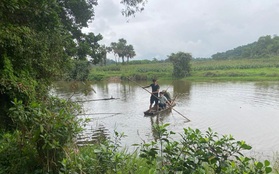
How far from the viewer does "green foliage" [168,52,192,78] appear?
4366cm

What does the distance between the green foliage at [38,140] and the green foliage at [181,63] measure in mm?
41227

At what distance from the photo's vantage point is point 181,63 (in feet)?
144

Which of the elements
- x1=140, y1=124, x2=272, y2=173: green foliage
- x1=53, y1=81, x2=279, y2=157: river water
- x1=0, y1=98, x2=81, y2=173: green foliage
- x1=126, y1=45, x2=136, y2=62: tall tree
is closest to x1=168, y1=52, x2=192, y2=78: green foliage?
x1=53, y1=81, x2=279, y2=157: river water

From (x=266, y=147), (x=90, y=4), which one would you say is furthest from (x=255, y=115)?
(x=90, y=4)

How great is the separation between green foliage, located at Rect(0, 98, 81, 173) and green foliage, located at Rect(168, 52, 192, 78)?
41227 millimetres

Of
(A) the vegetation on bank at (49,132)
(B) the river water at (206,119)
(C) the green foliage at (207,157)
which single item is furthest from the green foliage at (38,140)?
(B) the river water at (206,119)

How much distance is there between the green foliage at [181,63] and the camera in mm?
43656

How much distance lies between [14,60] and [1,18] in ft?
2.98

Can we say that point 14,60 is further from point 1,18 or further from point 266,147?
point 266,147

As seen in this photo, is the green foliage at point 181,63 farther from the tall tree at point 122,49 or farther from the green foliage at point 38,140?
the green foliage at point 38,140

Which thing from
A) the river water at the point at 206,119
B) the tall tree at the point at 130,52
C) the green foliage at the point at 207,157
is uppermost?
the tall tree at the point at 130,52

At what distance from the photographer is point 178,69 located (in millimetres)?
44438

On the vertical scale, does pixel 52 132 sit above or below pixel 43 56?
below

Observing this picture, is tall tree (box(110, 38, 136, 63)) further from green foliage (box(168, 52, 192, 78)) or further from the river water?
the river water
